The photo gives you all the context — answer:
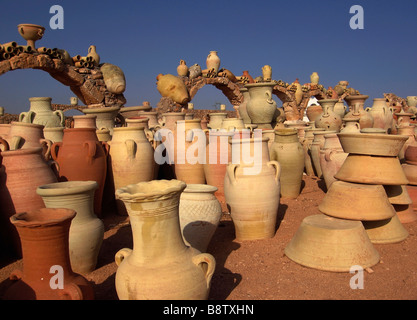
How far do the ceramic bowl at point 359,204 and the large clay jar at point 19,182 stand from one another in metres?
2.84

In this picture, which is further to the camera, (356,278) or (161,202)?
(356,278)

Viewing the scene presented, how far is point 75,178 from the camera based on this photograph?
4203 millimetres

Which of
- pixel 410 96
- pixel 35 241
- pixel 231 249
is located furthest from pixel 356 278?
pixel 410 96

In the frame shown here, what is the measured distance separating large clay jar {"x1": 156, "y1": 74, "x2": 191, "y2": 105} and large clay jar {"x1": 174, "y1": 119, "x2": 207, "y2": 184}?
24.8ft

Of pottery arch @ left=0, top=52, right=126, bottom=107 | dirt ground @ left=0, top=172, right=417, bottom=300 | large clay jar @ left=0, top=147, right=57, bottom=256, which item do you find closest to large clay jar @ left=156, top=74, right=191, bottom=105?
pottery arch @ left=0, top=52, right=126, bottom=107

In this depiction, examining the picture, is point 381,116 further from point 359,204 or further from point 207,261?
point 207,261

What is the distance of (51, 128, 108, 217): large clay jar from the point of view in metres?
4.20

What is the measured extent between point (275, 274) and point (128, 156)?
236 centimetres

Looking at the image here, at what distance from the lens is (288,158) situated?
17.8ft

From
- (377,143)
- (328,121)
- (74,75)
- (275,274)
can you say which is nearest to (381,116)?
(328,121)

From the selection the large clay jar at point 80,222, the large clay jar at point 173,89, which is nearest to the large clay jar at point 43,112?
the large clay jar at point 80,222

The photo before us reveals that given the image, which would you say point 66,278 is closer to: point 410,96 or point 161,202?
point 161,202

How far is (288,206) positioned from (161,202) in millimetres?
3282

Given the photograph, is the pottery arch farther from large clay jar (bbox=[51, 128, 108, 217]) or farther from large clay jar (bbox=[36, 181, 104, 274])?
large clay jar (bbox=[36, 181, 104, 274])
